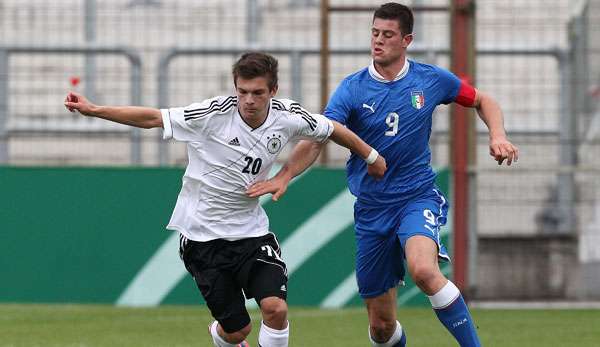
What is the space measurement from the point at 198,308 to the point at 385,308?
3.82 meters

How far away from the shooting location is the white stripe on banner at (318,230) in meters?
11.9

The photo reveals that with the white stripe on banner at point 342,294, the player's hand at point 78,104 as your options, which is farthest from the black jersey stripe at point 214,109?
the white stripe on banner at point 342,294

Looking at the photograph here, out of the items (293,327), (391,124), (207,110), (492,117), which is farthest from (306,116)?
(293,327)

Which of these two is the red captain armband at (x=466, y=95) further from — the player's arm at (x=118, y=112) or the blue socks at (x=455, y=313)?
the player's arm at (x=118, y=112)

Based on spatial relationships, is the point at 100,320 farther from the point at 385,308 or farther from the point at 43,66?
the point at 385,308

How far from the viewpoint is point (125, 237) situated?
11875 mm

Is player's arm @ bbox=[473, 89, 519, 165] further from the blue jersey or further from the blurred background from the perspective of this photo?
the blurred background

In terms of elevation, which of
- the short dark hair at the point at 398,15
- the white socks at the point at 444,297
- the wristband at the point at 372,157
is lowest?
the white socks at the point at 444,297

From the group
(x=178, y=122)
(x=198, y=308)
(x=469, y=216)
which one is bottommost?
(x=198, y=308)

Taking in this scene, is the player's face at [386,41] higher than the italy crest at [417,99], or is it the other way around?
the player's face at [386,41]

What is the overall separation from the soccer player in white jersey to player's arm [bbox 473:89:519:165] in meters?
0.64

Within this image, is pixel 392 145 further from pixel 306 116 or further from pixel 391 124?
pixel 306 116

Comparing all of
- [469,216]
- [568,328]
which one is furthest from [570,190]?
[568,328]

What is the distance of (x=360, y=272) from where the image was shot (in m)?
8.26
